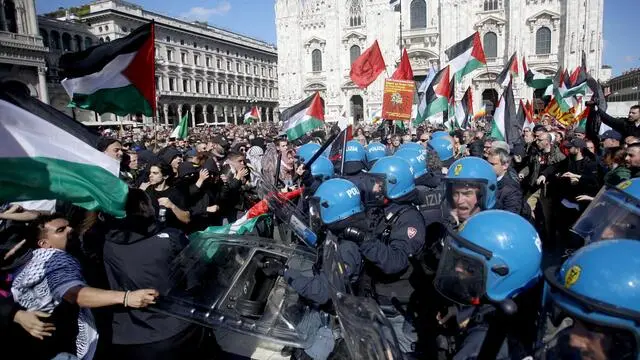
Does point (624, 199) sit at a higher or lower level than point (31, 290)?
higher

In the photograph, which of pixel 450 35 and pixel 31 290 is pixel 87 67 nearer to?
pixel 31 290

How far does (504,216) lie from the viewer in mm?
1863

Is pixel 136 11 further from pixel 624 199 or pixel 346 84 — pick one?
pixel 624 199

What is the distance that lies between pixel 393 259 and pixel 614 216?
1251 millimetres

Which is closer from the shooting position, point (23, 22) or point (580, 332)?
point (580, 332)

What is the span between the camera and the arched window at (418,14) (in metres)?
36.2

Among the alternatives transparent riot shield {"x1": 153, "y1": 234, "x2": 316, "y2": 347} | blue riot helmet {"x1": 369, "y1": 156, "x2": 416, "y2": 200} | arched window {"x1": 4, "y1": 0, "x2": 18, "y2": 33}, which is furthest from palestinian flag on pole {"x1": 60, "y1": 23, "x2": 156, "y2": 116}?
arched window {"x1": 4, "y1": 0, "x2": 18, "y2": 33}

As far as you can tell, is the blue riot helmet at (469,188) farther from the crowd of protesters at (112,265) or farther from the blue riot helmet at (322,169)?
the blue riot helmet at (322,169)

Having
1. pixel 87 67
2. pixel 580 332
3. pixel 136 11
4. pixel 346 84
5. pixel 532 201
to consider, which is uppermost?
pixel 136 11

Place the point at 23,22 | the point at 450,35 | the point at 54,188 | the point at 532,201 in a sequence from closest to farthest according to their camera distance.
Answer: the point at 54,188 < the point at 532,201 < the point at 23,22 < the point at 450,35

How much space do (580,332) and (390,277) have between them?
5.15ft

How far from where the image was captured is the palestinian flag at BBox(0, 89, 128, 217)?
2.06 meters

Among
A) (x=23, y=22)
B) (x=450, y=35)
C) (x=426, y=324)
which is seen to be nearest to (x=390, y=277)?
(x=426, y=324)

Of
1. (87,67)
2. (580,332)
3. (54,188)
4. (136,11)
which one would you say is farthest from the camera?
(136,11)
